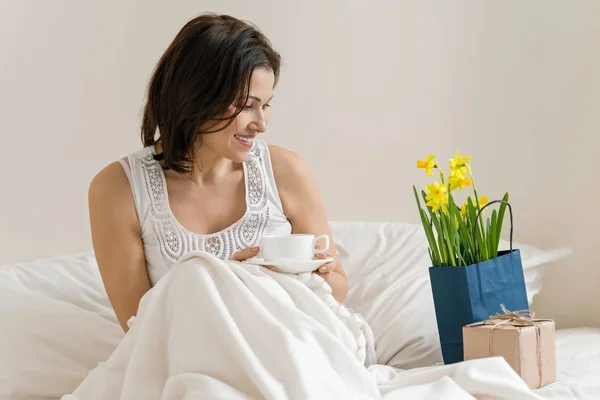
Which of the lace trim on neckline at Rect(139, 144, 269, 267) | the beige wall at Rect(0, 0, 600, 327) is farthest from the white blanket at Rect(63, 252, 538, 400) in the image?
the beige wall at Rect(0, 0, 600, 327)

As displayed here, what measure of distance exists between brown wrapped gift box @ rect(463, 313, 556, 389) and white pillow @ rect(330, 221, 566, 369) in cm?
24

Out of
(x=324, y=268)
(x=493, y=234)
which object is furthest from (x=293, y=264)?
(x=493, y=234)

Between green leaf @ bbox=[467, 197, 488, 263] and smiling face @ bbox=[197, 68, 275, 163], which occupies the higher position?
smiling face @ bbox=[197, 68, 275, 163]

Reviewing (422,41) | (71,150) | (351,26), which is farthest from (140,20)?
(422,41)

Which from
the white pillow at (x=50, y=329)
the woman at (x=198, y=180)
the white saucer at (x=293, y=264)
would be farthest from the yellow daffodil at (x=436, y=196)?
the white pillow at (x=50, y=329)

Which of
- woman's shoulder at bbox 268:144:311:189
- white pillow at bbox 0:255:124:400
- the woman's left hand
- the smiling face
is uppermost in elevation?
the smiling face

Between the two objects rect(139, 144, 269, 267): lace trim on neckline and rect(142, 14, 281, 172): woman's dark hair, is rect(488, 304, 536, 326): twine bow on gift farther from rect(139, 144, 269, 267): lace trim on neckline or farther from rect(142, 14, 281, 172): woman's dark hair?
rect(142, 14, 281, 172): woman's dark hair

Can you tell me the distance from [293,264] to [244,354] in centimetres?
25

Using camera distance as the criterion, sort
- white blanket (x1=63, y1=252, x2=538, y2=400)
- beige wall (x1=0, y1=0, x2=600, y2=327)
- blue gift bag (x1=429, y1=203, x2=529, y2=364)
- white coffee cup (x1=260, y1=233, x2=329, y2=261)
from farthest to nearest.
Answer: beige wall (x1=0, y1=0, x2=600, y2=327) < blue gift bag (x1=429, y1=203, x2=529, y2=364) < white coffee cup (x1=260, y1=233, x2=329, y2=261) < white blanket (x1=63, y1=252, x2=538, y2=400)

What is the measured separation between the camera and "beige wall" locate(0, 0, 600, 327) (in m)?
2.50

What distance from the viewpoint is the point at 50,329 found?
1791 mm

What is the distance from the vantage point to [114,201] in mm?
1909

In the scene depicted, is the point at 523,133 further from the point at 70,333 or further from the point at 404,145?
the point at 70,333

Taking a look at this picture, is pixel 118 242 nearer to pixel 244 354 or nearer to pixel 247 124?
pixel 247 124
